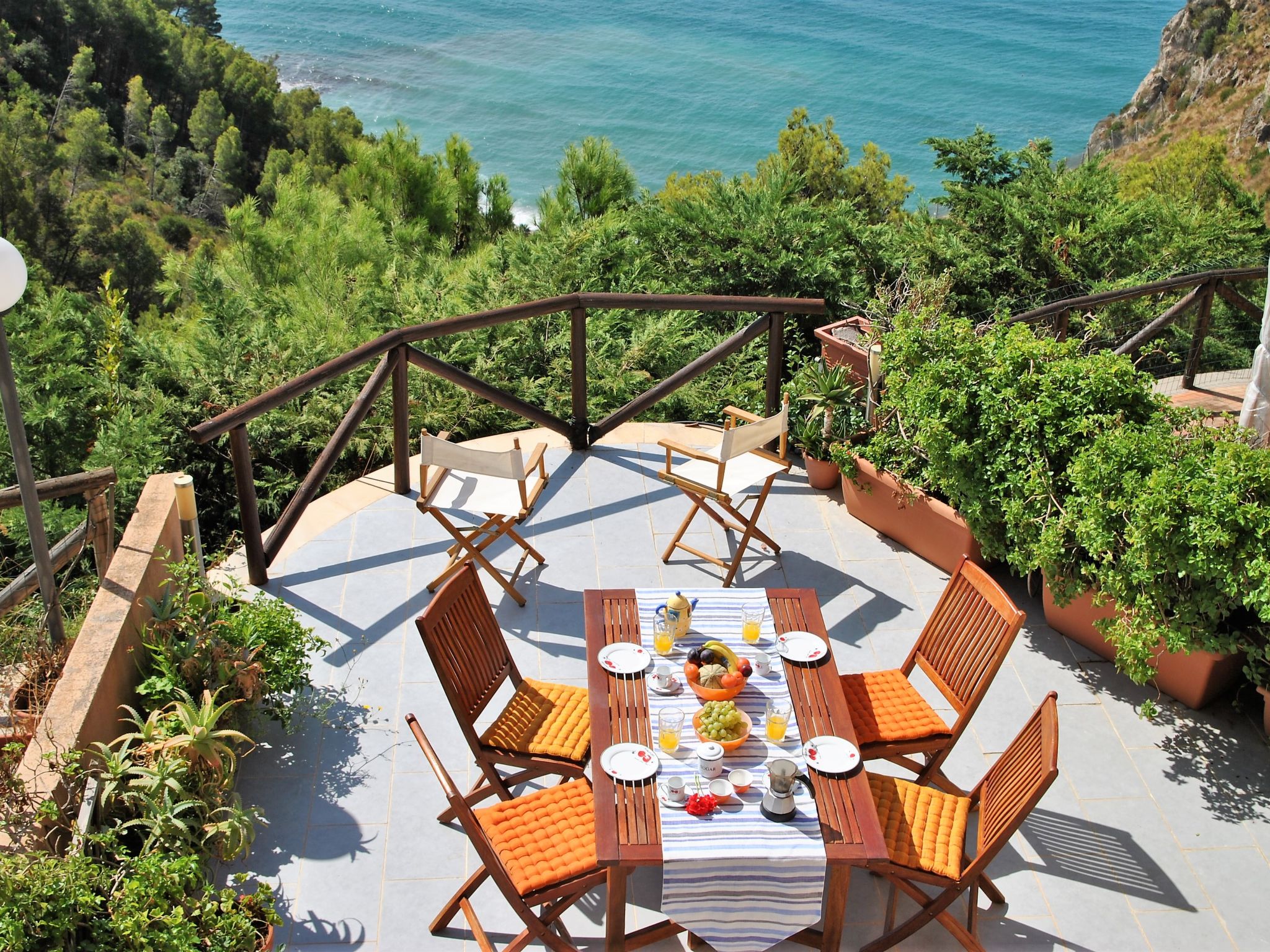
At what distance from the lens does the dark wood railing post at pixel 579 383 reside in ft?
19.2

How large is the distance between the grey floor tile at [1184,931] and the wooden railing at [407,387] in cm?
336

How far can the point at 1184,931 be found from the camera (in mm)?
3320

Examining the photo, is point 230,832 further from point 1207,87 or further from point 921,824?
point 1207,87

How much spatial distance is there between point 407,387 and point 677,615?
2608 millimetres

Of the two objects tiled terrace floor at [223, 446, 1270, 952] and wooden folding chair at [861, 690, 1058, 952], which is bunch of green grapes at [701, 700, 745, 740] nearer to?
wooden folding chair at [861, 690, 1058, 952]

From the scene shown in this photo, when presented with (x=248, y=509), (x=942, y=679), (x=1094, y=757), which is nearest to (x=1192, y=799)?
(x=1094, y=757)

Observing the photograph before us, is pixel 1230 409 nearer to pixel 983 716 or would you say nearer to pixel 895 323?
pixel 895 323

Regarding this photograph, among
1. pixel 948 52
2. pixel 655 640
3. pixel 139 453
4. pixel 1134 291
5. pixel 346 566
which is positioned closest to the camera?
pixel 655 640

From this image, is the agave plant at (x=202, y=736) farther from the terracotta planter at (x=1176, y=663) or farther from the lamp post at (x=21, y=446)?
the terracotta planter at (x=1176, y=663)

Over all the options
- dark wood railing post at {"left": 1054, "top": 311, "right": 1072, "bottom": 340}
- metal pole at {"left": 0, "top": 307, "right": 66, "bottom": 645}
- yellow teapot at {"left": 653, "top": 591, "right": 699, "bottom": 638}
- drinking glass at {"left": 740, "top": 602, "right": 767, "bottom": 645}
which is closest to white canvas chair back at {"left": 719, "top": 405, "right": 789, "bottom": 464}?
drinking glass at {"left": 740, "top": 602, "right": 767, "bottom": 645}

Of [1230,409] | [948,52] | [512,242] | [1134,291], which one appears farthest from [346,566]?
[948,52]

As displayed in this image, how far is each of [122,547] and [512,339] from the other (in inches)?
184

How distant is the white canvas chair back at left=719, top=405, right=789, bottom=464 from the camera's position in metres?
4.76

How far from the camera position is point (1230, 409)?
7.12m
